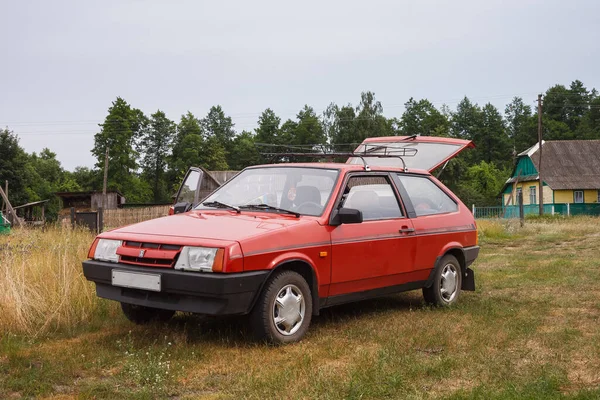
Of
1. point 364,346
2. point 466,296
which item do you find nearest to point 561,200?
point 466,296

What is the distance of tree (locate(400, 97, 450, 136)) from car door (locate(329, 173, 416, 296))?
8190 centimetres

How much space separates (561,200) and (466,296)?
52109mm

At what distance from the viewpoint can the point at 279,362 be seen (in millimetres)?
5164

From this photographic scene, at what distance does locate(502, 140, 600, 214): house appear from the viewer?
186 feet

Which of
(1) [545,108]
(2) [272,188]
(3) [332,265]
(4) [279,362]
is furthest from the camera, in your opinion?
(1) [545,108]

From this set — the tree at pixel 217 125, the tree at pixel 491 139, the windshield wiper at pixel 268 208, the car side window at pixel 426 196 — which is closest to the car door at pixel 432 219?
the car side window at pixel 426 196

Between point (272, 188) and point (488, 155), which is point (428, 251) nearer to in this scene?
point (272, 188)

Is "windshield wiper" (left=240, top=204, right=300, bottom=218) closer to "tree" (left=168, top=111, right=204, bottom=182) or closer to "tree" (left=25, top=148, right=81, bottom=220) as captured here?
"tree" (left=25, top=148, right=81, bottom=220)

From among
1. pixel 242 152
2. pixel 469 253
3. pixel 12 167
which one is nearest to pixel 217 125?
pixel 242 152

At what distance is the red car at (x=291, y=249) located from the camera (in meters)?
5.40

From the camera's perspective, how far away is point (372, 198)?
7.08 m

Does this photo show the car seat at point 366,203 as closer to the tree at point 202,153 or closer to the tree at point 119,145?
the tree at point 119,145

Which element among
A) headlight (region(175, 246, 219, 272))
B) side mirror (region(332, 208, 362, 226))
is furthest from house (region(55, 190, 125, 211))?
headlight (region(175, 246, 219, 272))

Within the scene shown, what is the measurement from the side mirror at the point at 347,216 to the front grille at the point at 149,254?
5.21 feet
